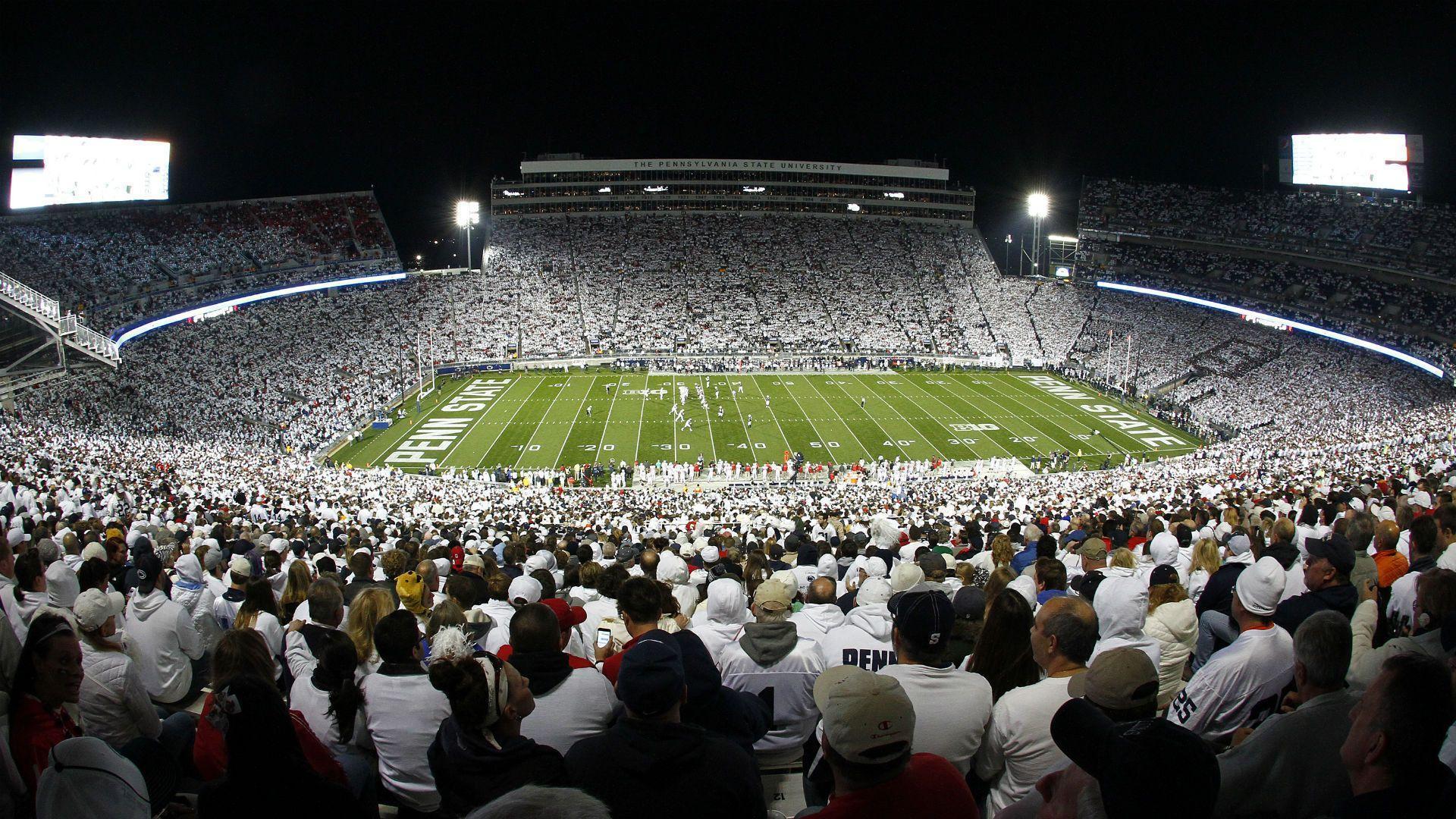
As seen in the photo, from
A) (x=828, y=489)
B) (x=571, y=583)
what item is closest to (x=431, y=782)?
(x=571, y=583)

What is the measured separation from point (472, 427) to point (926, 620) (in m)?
38.5

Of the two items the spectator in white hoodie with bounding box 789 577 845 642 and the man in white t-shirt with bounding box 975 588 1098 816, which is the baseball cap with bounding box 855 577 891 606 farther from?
the man in white t-shirt with bounding box 975 588 1098 816

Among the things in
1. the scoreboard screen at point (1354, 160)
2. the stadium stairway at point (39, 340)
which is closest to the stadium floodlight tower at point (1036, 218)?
the scoreboard screen at point (1354, 160)

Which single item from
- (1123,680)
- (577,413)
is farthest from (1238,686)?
(577,413)

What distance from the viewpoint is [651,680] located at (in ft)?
9.89

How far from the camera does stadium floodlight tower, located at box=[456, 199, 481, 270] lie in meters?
70.2

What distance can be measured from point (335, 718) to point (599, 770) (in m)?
1.95

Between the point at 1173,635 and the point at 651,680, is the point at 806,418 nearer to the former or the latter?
the point at 1173,635

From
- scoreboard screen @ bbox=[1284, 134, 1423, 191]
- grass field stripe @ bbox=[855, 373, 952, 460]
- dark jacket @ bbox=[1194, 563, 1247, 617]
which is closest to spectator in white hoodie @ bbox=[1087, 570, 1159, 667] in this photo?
dark jacket @ bbox=[1194, 563, 1247, 617]

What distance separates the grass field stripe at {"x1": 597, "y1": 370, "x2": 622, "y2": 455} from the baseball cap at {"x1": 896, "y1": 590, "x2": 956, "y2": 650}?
32865mm

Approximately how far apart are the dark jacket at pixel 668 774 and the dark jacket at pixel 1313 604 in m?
3.91

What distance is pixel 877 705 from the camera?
2.58 m

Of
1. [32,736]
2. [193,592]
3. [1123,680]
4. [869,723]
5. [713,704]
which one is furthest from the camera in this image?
[193,592]

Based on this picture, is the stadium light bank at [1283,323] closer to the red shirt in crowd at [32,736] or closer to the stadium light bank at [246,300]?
the red shirt in crowd at [32,736]
